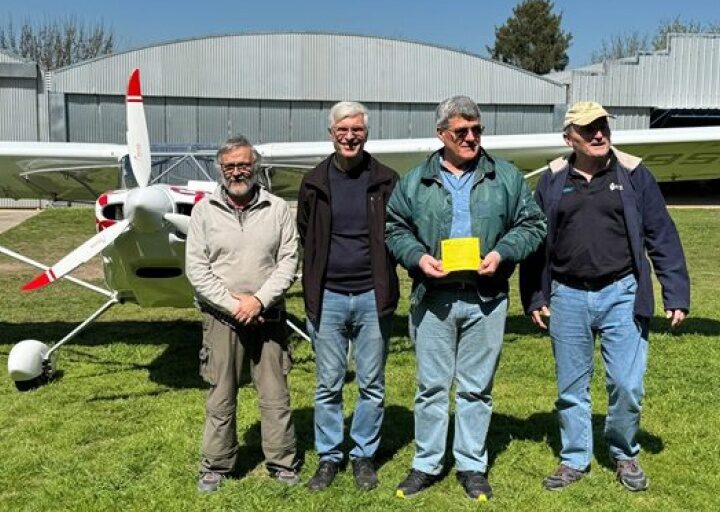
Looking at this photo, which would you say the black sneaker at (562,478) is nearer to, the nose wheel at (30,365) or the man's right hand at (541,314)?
the man's right hand at (541,314)

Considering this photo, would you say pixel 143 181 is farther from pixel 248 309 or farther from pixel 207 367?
pixel 248 309

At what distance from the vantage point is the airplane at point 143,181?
15.8 ft

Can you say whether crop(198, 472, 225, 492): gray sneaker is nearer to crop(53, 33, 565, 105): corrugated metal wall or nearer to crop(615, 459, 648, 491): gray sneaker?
crop(615, 459, 648, 491): gray sneaker

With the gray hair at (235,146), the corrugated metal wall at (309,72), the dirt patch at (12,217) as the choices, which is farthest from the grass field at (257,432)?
the corrugated metal wall at (309,72)

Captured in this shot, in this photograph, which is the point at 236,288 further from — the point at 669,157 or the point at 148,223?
the point at 669,157

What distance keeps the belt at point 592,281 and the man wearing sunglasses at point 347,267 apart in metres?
0.85

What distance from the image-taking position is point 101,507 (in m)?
3.49

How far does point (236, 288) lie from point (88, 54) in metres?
49.5

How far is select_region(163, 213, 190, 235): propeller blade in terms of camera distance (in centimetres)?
461

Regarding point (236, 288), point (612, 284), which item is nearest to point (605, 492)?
point (612, 284)

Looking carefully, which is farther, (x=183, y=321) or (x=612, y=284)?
(x=183, y=321)

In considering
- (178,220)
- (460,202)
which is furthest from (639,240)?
(178,220)

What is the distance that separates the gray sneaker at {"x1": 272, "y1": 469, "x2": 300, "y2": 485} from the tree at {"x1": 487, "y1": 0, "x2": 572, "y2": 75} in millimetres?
55400

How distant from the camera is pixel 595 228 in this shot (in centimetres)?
341
